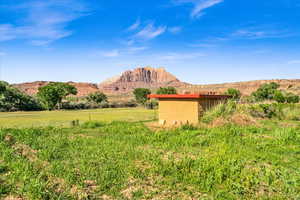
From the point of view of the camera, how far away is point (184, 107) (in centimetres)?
1298

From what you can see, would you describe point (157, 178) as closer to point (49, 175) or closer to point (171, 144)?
point (49, 175)

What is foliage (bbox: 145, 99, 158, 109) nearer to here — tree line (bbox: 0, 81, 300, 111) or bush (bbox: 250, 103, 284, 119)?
tree line (bbox: 0, 81, 300, 111)

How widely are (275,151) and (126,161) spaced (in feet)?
14.2

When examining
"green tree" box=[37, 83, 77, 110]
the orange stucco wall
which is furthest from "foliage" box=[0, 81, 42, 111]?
the orange stucco wall

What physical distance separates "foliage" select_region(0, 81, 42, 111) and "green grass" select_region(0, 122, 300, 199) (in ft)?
101

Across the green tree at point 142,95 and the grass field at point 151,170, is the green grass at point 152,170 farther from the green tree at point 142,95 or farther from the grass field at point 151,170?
the green tree at point 142,95

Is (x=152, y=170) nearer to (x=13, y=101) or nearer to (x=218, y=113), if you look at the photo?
(x=218, y=113)

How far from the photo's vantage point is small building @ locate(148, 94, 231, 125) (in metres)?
12.5

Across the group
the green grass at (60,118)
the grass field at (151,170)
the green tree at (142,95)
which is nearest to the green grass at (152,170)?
the grass field at (151,170)

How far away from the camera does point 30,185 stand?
414cm

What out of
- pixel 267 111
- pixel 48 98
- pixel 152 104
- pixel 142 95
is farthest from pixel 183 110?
pixel 48 98

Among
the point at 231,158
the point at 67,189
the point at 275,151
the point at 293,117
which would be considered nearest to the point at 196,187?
the point at 231,158

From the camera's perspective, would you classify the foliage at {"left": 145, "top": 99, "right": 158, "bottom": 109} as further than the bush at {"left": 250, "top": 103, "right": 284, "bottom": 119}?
Yes

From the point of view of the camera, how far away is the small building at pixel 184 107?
494 inches
